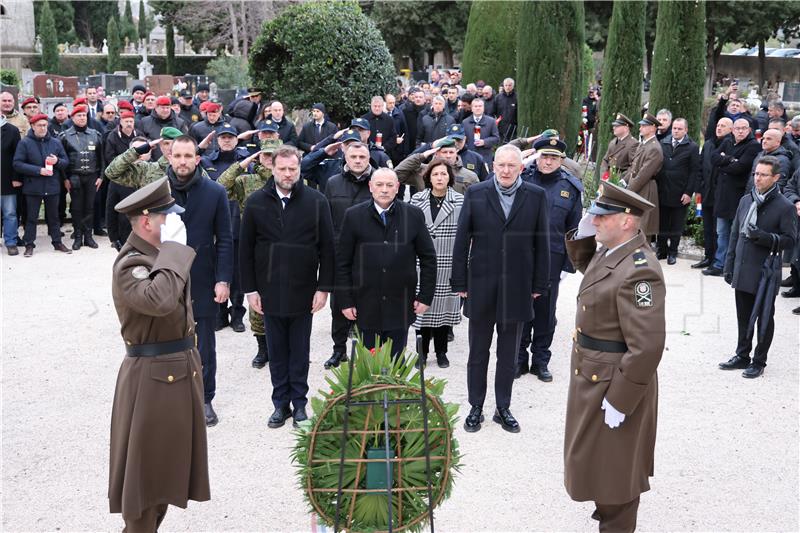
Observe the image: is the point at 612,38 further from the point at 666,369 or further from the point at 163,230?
the point at 163,230

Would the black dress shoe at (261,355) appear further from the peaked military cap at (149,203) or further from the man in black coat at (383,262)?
the peaked military cap at (149,203)

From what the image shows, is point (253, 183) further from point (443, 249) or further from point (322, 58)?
point (322, 58)

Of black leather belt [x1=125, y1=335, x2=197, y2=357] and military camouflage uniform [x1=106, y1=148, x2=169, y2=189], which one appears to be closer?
black leather belt [x1=125, y1=335, x2=197, y2=357]

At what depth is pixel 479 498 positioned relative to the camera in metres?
5.16

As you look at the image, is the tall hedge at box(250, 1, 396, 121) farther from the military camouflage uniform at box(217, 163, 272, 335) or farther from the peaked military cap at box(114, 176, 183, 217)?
the peaked military cap at box(114, 176, 183, 217)

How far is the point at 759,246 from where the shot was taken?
7.48m

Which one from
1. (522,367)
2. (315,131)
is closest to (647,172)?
(522,367)

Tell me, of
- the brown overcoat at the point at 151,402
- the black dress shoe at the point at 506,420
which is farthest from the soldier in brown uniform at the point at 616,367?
the brown overcoat at the point at 151,402

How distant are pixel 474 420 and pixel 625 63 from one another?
10.6m

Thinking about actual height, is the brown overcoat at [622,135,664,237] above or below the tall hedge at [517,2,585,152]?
below

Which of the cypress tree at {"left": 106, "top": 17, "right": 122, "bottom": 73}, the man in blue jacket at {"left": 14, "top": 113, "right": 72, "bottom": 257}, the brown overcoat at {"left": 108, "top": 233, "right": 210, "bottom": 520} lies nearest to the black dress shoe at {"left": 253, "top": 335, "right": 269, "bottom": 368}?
the brown overcoat at {"left": 108, "top": 233, "right": 210, "bottom": 520}

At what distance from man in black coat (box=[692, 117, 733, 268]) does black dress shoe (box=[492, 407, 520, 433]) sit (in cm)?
613

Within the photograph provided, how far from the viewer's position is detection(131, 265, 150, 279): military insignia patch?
402cm

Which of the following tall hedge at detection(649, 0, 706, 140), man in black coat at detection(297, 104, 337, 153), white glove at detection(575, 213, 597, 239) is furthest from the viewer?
tall hedge at detection(649, 0, 706, 140)
